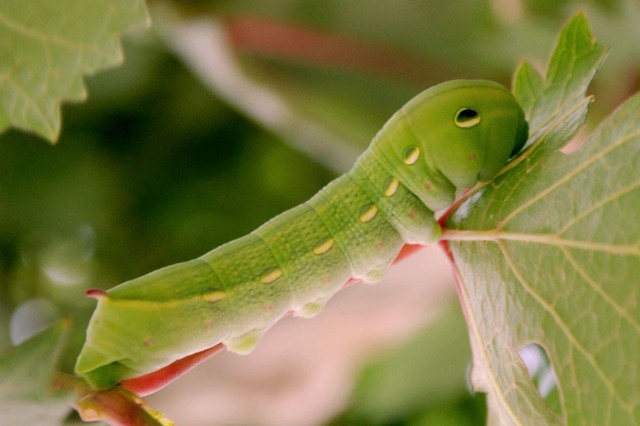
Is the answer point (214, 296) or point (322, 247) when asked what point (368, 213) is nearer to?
point (322, 247)

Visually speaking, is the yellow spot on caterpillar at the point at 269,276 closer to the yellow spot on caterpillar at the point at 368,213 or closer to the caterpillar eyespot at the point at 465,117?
the yellow spot on caterpillar at the point at 368,213

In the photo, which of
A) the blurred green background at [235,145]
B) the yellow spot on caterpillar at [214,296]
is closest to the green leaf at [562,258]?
the yellow spot on caterpillar at [214,296]

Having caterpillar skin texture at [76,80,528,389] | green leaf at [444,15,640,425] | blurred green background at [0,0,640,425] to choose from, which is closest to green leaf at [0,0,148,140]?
caterpillar skin texture at [76,80,528,389]

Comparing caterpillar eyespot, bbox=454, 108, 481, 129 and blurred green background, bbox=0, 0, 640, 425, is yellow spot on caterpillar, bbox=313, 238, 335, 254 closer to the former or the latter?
caterpillar eyespot, bbox=454, 108, 481, 129

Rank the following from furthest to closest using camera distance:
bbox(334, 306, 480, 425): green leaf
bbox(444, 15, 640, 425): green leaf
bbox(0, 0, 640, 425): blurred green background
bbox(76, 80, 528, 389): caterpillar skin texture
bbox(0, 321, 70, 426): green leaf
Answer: bbox(334, 306, 480, 425): green leaf
bbox(0, 0, 640, 425): blurred green background
bbox(76, 80, 528, 389): caterpillar skin texture
bbox(0, 321, 70, 426): green leaf
bbox(444, 15, 640, 425): green leaf

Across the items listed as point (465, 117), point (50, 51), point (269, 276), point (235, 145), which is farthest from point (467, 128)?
point (235, 145)

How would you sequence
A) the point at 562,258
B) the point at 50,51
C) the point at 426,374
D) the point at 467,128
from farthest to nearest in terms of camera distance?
1. the point at 426,374
2. the point at 50,51
3. the point at 467,128
4. the point at 562,258
